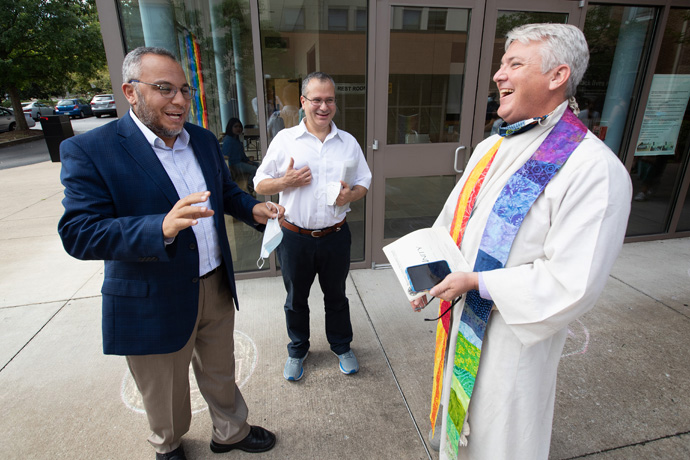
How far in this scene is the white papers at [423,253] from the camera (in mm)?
1468

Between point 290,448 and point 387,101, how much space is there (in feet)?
10.3

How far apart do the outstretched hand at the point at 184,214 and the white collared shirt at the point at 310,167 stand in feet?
3.44

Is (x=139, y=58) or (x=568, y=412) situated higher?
(x=139, y=58)

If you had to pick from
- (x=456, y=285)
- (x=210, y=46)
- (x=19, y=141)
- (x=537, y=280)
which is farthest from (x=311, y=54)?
(x=19, y=141)

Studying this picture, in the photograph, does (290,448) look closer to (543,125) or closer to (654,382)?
(543,125)

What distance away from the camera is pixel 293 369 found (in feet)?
8.56

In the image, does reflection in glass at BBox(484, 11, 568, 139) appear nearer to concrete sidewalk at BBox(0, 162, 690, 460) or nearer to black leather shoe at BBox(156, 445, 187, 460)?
concrete sidewalk at BBox(0, 162, 690, 460)

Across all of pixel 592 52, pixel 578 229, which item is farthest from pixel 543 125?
pixel 592 52

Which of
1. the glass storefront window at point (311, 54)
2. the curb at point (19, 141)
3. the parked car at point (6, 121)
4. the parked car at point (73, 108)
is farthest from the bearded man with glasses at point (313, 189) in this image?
the parked car at point (73, 108)

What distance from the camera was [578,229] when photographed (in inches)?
48.3

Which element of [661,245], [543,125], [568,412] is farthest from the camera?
[661,245]

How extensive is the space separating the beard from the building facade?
2033 millimetres

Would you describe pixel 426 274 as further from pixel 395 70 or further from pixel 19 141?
pixel 19 141

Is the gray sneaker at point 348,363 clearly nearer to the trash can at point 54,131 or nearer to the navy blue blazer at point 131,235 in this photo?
the navy blue blazer at point 131,235
